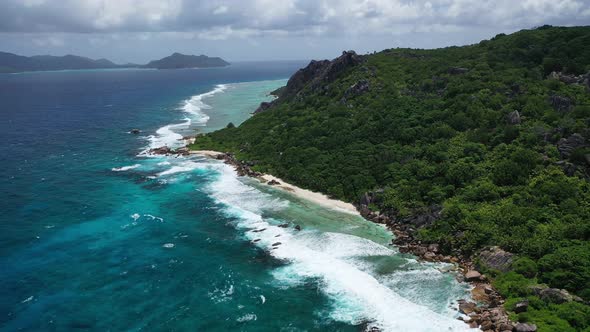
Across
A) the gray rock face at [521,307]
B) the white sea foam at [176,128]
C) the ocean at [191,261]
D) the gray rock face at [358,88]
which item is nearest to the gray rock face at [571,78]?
the gray rock face at [358,88]

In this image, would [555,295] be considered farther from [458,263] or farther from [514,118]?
[514,118]

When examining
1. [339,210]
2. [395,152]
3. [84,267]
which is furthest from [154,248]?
[395,152]

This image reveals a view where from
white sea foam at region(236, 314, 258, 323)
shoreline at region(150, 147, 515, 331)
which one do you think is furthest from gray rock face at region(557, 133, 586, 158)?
white sea foam at region(236, 314, 258, 323)

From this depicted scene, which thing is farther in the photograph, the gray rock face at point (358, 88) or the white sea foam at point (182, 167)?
the gray rock face at point (358, 88)

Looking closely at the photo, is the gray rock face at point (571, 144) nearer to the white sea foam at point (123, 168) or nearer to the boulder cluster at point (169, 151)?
the boulder cluster at point (169, 151)

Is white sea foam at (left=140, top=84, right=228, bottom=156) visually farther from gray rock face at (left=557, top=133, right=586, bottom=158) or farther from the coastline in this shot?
gray rock face at (left=557, top=133, right=586, bottom=158)

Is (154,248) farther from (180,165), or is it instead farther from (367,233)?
(180,165)

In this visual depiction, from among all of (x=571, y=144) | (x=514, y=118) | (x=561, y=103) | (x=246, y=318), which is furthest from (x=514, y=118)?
(x=246, y=318)
